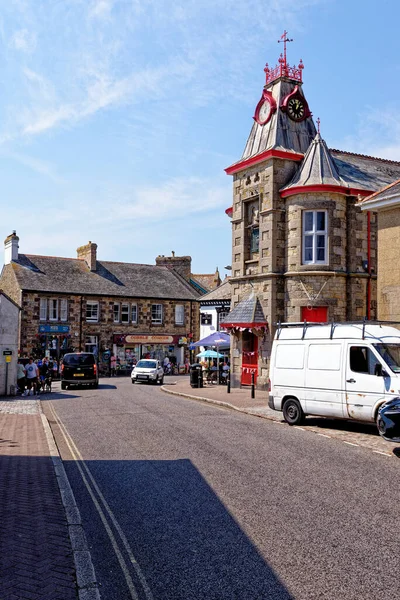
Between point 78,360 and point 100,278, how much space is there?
20.7 metres

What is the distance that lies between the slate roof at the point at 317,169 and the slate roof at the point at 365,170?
2.38ft

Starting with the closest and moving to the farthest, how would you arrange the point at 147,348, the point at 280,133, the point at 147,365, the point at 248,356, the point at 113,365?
the point at 280,133
the point at 248,356
the point at 147,365
the point at 113,365
the point at 147,348

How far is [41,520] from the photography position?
6.61 meters

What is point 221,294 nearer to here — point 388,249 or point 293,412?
point 388,249

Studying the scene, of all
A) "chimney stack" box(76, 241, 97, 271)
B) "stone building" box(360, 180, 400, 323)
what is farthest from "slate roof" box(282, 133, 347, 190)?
"chimney stack" box(76, 241, 97, 271)

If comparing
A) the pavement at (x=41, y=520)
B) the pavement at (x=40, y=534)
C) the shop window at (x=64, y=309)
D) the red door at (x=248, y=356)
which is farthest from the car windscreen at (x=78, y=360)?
the pavement at (x=40, y=534)

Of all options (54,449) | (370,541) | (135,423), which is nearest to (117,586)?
(370,541)

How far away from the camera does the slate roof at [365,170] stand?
2508cm

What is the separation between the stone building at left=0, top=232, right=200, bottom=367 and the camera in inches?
1838

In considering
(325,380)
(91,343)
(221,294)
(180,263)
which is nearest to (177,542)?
(325,380)

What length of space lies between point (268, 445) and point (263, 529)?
549cm

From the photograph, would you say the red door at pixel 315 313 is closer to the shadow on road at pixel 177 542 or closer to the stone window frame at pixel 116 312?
the shadow on road at pixel 177 542

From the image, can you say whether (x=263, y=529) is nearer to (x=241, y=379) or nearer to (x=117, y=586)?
(x=117, y=586)

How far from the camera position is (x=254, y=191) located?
1006 inches
